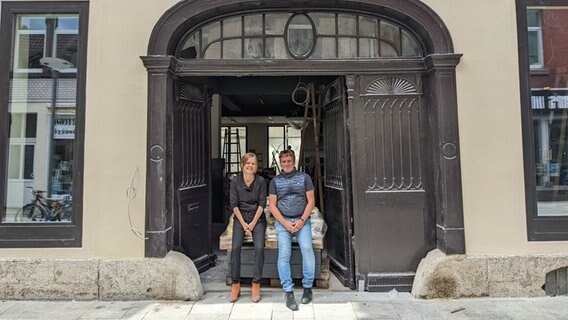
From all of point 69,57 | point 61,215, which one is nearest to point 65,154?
point 61,215

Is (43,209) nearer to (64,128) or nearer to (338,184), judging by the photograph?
(64,128)

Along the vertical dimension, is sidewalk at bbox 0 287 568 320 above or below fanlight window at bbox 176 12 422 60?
below

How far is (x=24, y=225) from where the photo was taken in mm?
4625

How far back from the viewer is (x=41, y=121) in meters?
4.86

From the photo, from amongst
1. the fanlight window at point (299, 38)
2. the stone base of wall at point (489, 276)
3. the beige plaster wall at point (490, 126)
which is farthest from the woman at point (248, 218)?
the beige plaster wall at point (490, 126)

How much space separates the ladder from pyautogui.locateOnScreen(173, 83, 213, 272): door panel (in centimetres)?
527

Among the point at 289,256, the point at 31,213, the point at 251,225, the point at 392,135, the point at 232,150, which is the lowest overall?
the point at 289,256

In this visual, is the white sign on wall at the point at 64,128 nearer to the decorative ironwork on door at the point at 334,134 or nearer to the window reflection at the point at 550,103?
the decorative ironwork on door at the point at 334,134

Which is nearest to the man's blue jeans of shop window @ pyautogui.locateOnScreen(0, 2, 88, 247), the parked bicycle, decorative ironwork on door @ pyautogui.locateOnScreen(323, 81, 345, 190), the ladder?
decorative ironwork on door @ pyautogui.locateOnScreen(323, 81, 345, 190)

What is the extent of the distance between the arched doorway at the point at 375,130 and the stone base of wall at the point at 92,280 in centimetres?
41

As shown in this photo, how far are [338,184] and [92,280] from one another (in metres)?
3.40

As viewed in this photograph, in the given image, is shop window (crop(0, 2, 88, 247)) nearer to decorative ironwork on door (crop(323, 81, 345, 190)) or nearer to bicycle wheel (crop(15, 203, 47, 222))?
bicycle wheel (crop(15, 203, 47, 222))

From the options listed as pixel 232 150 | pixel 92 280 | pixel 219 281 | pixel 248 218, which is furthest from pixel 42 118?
pixel 232 150

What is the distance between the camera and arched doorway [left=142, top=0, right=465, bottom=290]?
4.66m
